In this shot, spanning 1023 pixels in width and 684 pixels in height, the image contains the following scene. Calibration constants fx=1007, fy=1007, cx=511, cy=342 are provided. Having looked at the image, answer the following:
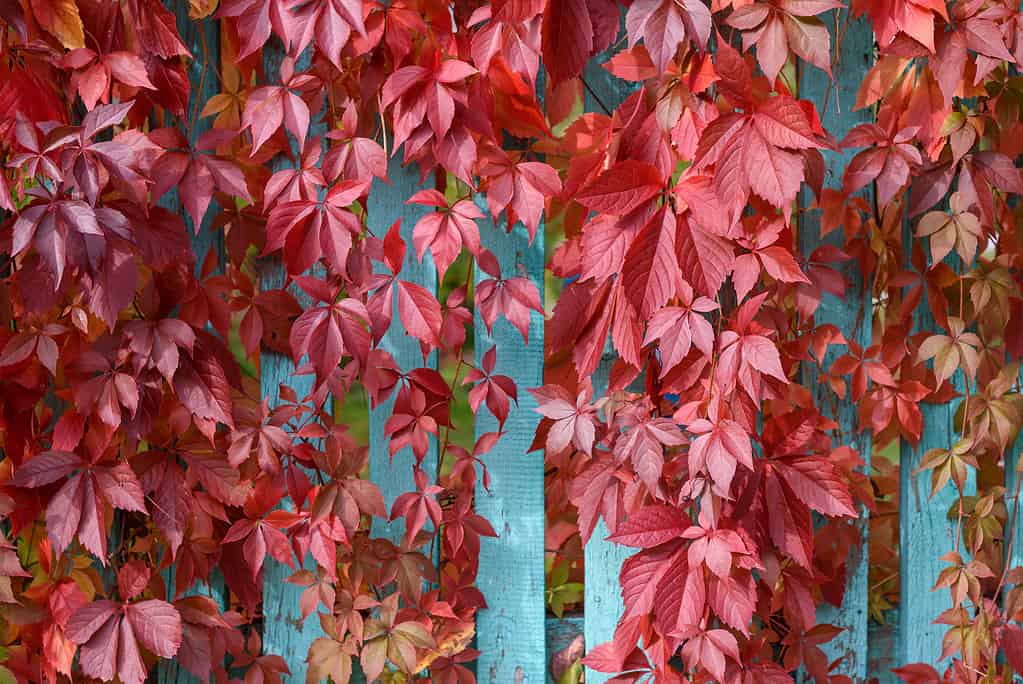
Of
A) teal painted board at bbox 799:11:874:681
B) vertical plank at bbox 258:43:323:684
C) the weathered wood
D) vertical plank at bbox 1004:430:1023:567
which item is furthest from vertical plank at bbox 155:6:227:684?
vertical plank at bbox 1004:430:1023:567

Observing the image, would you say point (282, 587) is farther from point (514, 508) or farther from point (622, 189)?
point (622, 189)

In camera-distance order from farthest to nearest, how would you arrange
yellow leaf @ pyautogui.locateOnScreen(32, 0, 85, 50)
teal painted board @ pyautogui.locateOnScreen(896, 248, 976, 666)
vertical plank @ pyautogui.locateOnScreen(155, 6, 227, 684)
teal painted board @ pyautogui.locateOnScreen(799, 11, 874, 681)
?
teal painted board @ pyautogui.locateOnScreen(896, 248, 976, 666) < teal painted board @ pyautogui.locateOnScreen(799, 11, 874, 681) < vertical plank @ pyautogui.locateOnScreen(155, 6, 227, 684) < yellow leaf @ pyautogui.locateOnScreen(32, 0, 85, 50)

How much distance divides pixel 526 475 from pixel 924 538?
33.2 inches

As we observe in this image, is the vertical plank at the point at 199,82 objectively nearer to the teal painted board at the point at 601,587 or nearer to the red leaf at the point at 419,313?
the red leaf at the point at 419,313

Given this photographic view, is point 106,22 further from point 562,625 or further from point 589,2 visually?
point 562,625

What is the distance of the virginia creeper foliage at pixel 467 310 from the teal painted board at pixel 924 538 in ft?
0.23

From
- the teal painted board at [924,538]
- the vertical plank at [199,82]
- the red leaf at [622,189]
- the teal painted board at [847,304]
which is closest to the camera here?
the red leaf at [622,189]

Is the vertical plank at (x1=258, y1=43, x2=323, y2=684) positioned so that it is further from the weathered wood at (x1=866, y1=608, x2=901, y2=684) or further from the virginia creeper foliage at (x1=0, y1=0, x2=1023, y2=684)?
the weathered wood at (x1=866, y1=608, x2=901, y2=684)

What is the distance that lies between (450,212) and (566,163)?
1.15ft

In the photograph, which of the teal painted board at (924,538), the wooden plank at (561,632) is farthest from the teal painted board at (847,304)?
the wooden plank at (561,632)

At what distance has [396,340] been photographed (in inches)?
74.0

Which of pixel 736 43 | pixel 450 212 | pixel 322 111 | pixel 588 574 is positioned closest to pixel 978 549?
pixel 588 574

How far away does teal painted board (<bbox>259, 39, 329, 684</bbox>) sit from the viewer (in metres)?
1.84

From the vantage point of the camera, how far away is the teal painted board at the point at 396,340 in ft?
6.07
